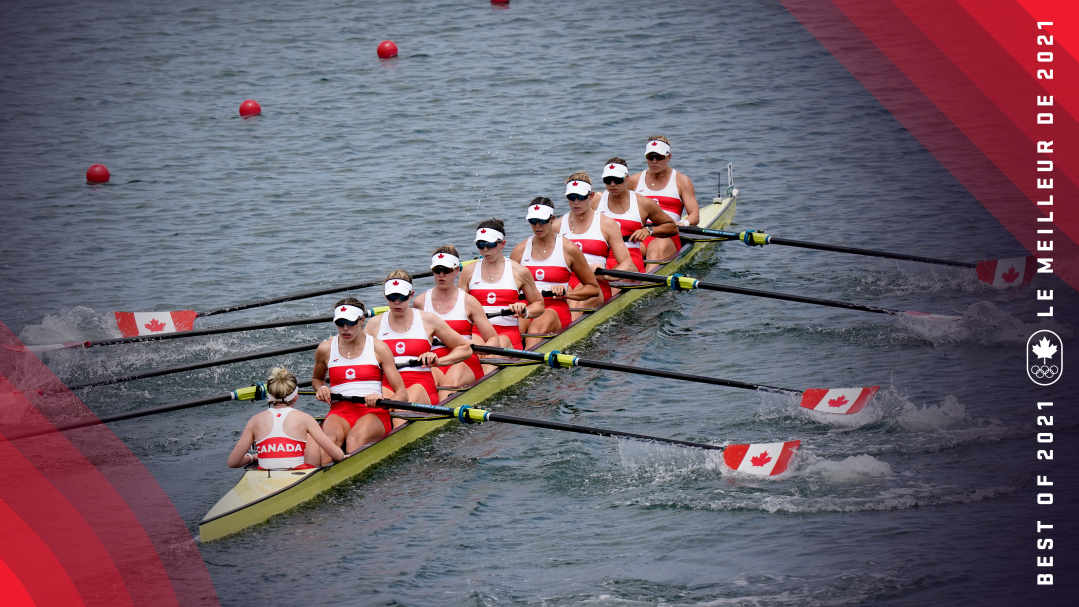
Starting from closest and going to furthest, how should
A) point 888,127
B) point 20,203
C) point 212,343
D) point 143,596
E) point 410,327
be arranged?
point 143,596
point 410,327
point 212,343
point 20,203
point 888,127

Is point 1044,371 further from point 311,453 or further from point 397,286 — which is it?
point 311,453

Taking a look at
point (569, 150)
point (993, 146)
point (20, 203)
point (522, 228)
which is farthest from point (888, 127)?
point (20, 203)

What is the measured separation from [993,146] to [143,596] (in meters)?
15.9

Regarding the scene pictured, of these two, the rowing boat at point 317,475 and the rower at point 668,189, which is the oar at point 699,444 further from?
the rower at point 668,189

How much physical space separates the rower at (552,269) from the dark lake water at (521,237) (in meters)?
0.58

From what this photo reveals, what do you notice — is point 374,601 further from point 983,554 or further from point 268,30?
point 268,30

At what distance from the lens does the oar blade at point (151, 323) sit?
11961mm

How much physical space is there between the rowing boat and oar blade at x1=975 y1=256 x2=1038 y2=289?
492 centimetres

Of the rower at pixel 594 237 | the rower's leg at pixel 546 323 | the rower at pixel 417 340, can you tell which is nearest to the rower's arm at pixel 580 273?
the rower at pixel 594 237

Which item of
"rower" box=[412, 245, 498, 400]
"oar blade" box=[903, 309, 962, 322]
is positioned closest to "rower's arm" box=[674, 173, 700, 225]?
"oar blade" box=[903, 309, 962, 322]

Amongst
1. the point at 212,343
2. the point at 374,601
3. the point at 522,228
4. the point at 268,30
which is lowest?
the point at 374,601

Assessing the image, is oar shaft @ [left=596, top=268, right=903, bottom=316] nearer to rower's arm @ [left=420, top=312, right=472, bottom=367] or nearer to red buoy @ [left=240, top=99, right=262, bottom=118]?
rower's arm @ [left=420, top=312, right=472, bottom=367]

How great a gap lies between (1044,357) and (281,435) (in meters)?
7.79

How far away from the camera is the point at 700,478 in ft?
29.2
